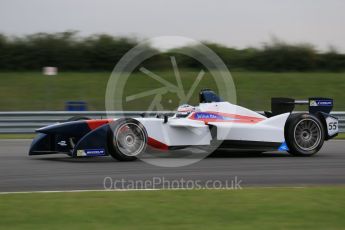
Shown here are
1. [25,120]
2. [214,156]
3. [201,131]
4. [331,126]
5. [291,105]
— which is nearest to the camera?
[201,131]

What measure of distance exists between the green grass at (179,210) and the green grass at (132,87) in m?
15.9

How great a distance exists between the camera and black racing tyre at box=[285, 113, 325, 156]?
1141 cm

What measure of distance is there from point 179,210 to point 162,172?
9.50 feet

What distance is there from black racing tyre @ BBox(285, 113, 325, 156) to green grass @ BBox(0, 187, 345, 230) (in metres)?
3.75

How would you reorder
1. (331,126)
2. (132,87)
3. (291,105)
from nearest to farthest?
(331,126) < (291,105) < (132,87)

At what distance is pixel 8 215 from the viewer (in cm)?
621

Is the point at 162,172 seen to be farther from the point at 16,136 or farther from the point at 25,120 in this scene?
the point at 25,120

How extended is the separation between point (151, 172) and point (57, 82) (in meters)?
20.0

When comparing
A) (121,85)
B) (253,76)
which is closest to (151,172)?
(121,85)

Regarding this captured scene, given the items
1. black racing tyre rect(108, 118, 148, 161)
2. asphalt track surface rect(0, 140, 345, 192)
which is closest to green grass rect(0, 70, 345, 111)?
asphalt track surface rect(0, 140, 345, 192)

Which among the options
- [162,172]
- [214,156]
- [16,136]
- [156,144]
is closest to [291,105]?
[214,156]

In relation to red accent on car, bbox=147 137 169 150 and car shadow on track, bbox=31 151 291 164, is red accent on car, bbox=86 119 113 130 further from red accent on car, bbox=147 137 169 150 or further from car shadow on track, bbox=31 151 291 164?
red accent on car, bbox=147 137 169 150

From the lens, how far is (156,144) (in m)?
10.8

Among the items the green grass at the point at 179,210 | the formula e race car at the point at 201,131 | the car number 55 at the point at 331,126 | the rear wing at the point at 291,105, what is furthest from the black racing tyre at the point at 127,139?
the car number 55 at the point at 331,126
